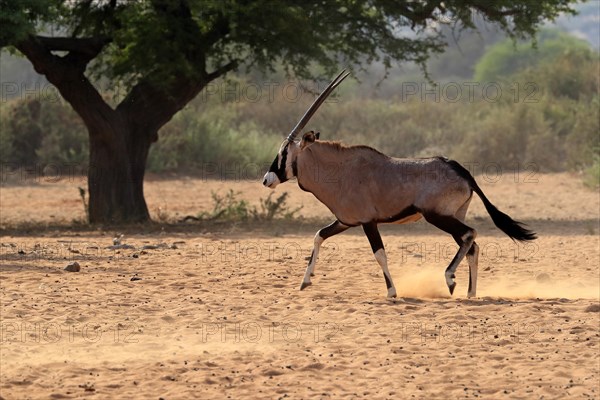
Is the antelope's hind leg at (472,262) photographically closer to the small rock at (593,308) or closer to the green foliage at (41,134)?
the small rock at (593,308)

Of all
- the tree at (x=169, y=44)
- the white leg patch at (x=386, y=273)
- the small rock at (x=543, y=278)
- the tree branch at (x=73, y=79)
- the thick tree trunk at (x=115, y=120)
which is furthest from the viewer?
the thick tree trunk at (x=115, y=120)

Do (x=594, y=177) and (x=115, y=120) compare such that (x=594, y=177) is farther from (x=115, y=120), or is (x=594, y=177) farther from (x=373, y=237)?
(x=373, y=237)

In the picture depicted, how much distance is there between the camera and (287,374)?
7.08m

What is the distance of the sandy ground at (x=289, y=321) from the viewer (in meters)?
6.90

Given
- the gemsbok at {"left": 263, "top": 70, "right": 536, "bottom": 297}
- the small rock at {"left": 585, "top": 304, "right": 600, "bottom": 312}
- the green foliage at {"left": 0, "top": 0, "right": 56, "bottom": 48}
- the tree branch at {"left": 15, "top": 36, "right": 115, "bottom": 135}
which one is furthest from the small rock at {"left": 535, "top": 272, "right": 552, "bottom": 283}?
the tree branch at {"left": 15, "top": 36, "right": 115, "bottom": 135}

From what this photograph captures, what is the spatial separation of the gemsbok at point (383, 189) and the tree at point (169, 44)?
5.24 m

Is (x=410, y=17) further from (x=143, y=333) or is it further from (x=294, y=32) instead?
(x=143, y=333)

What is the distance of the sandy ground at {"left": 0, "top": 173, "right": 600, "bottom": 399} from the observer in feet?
22.6

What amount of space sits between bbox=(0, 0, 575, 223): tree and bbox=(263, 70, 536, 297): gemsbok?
524 centimetres

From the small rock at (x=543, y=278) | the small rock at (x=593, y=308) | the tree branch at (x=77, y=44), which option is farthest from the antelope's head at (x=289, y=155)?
the tree branch at (x=77, y=44)

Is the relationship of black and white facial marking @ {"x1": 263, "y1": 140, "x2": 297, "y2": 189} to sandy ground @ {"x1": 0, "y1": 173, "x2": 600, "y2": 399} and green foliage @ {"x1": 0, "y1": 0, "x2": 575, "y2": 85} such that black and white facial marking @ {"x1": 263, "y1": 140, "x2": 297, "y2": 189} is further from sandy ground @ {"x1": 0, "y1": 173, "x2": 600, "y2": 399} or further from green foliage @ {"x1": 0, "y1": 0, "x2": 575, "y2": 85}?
green foliage @ {"x1": 0, "y1": 0, "x2": 575, "y2": 85}

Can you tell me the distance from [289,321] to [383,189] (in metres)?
1.64

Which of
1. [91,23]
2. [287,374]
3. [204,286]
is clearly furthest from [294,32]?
[287,374]

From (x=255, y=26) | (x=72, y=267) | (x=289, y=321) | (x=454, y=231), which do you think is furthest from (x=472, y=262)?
(x=255, y=26)
